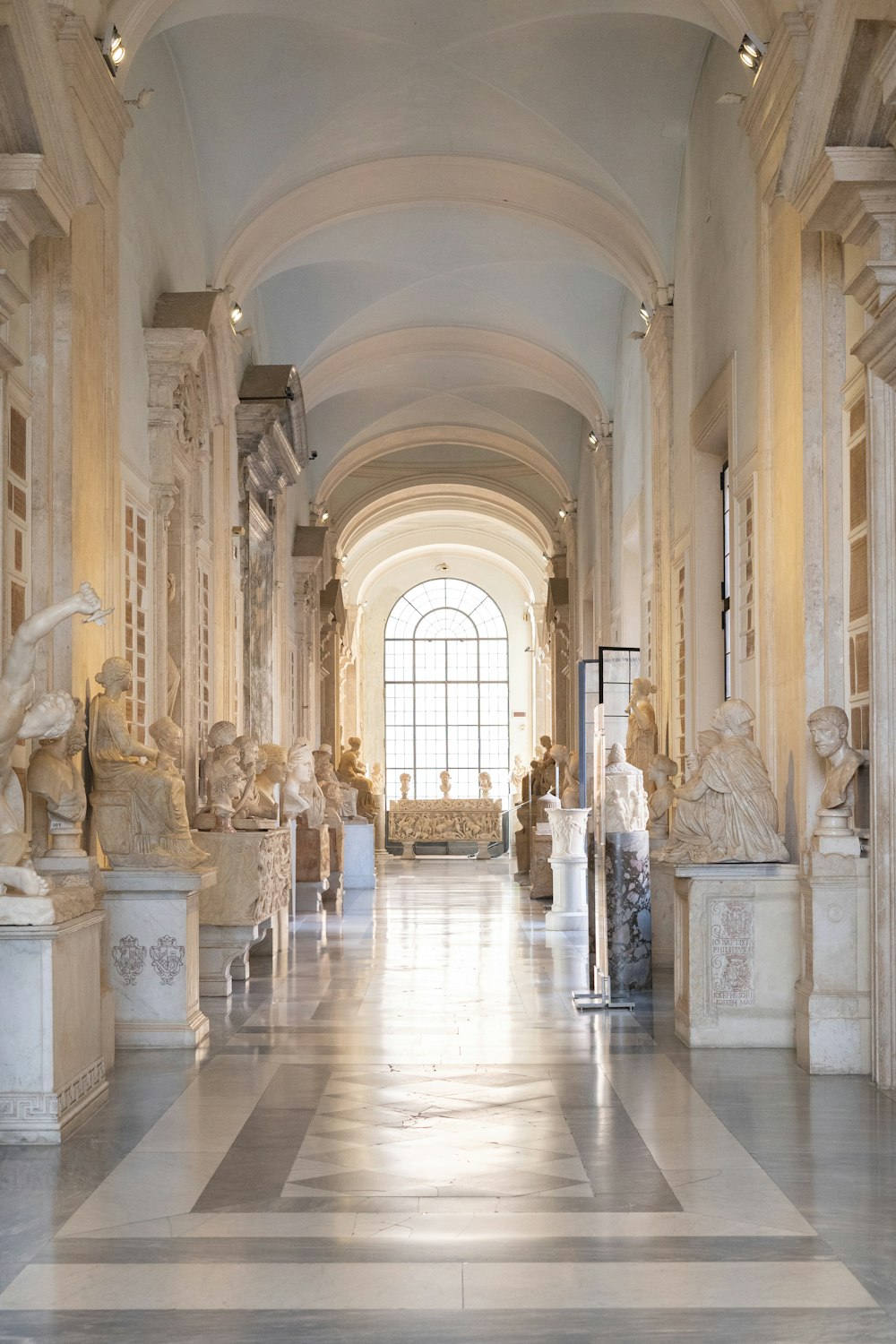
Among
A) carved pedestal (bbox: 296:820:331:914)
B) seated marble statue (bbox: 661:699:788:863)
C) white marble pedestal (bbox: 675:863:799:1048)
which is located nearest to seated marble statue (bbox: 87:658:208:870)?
seated marble statue (bbox: 661:699:788:863)

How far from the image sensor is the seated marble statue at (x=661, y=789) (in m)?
11.5

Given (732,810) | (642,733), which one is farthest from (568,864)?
(732,810)

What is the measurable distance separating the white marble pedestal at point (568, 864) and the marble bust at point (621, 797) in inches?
187

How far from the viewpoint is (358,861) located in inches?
851

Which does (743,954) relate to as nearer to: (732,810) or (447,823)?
(732,810)

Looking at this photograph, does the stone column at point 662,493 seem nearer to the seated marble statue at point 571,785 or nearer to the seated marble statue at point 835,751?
the seated marble statue at point 571,785

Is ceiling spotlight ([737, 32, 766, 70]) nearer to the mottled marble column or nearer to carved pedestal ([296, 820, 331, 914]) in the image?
the mottled marble column

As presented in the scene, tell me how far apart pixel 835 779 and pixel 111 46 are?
19.2 feet

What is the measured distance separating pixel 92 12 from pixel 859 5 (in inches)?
176

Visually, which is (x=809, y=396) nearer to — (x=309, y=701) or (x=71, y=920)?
(x=71, y=920)

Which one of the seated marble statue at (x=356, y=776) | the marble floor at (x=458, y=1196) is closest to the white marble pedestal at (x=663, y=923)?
the marble floor at (x=458, y=1196)

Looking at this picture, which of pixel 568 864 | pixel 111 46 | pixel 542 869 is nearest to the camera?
pixel 111 46

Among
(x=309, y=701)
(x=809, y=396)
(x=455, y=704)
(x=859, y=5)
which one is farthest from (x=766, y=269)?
(x=455, y=704)

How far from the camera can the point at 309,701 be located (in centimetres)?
2262
